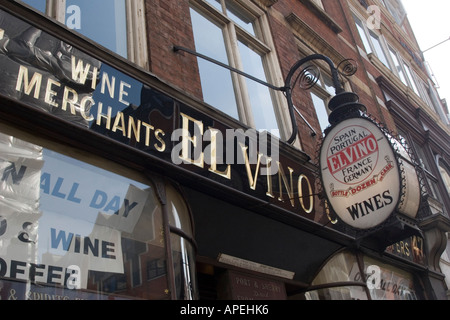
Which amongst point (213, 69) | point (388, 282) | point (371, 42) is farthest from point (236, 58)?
point (371, 42)

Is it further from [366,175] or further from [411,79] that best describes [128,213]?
[411,79]

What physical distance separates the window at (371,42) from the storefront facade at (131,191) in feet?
30.1

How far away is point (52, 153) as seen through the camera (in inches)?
149

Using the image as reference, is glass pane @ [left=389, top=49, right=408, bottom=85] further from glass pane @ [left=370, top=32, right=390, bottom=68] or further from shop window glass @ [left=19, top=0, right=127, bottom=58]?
shop window glass @ [left=19, top=0, right=127, bottom=58]

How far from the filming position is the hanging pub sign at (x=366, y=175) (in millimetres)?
5055

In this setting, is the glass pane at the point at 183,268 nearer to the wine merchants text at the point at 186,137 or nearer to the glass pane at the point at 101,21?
the wine merchants text at the point at 186,137

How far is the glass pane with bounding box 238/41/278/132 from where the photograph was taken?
7105 mm

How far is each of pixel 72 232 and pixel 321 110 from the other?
21.0 ft

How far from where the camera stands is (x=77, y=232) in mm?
3592

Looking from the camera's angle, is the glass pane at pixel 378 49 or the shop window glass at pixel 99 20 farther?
the glass pane at pixel 378 49

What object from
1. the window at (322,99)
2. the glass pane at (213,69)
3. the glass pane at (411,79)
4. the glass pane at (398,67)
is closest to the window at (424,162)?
the window at (322,99)

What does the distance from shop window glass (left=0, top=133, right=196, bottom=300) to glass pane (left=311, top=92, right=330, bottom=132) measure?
16.6 ft

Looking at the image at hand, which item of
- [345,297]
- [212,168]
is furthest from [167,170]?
[345,297]

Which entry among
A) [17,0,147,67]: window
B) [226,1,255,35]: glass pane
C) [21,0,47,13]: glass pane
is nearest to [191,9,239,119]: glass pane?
[226,1,255,35]: glass pane
